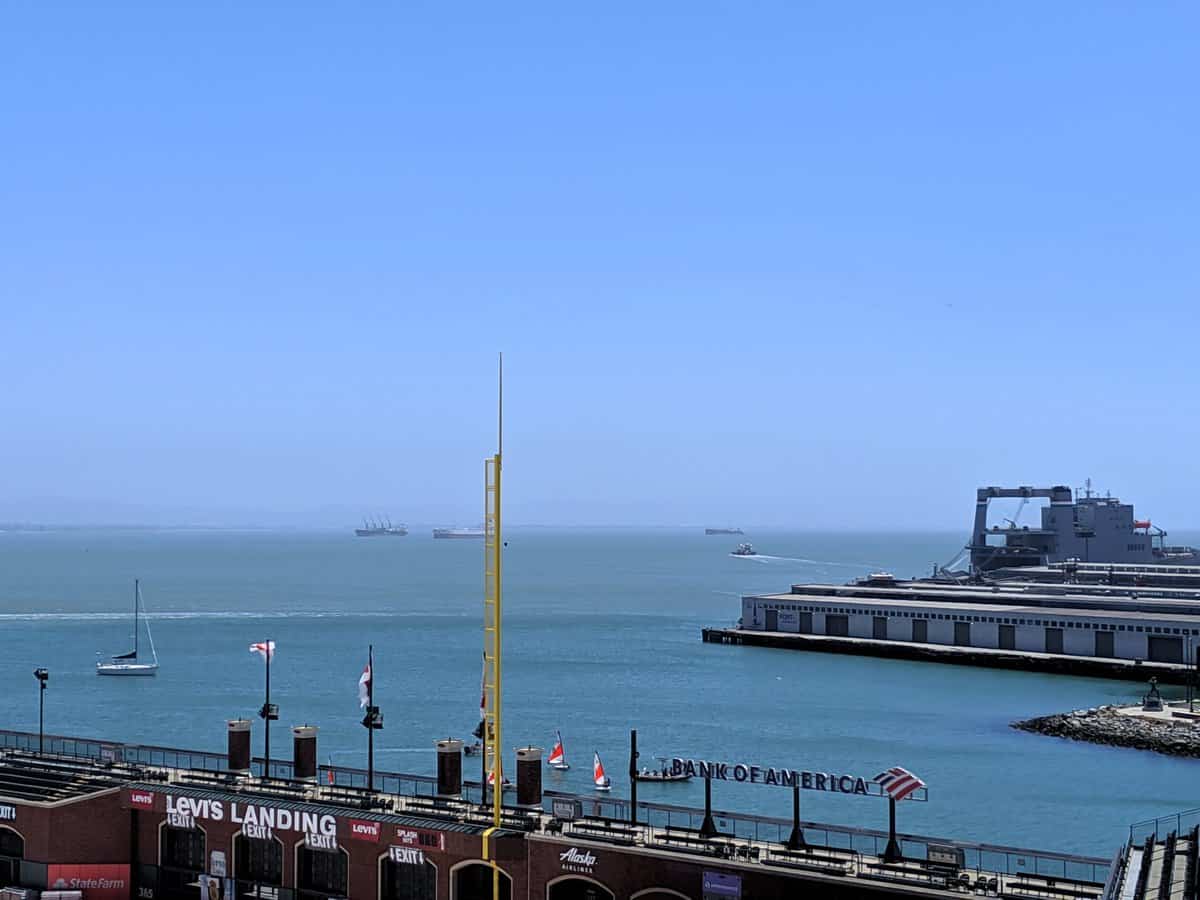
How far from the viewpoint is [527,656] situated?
→ 435ft

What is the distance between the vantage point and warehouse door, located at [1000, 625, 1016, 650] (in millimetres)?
134250

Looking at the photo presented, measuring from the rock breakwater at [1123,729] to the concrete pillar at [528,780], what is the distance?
53664 millimetres

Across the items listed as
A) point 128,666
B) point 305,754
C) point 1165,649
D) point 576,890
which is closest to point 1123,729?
point 1165,649

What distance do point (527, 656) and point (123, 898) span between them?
294ft

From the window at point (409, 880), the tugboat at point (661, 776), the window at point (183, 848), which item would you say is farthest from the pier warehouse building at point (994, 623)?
the window at point (183, 848)

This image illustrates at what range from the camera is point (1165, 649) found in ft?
407

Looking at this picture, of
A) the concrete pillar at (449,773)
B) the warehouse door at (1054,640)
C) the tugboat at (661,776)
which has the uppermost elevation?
the concrete pillar at (449,773)

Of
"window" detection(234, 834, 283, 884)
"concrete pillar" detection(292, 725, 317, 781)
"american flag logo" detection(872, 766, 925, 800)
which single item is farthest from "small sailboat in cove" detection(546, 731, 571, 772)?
"american flag logo" detection(872, 766, 925, 800)

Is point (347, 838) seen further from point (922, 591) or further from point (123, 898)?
point (922, 591)

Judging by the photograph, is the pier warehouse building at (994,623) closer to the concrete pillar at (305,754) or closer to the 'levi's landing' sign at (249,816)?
the concrete pillar at (305,754)

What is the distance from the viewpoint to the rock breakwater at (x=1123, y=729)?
83500 millimetres

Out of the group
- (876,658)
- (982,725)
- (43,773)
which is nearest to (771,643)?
(876,658)

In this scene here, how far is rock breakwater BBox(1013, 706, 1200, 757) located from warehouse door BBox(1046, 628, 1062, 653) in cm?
3606

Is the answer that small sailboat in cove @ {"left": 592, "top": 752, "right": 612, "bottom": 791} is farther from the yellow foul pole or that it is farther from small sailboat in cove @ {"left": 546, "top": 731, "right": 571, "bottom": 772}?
the yellow foul pole
